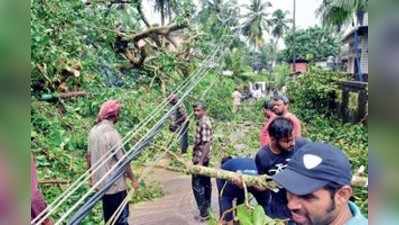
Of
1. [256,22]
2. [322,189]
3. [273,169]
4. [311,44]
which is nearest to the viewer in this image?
[322,189]

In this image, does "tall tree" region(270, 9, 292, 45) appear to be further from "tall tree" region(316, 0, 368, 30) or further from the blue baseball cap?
the blue baseball cap

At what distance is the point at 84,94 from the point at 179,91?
0.51m

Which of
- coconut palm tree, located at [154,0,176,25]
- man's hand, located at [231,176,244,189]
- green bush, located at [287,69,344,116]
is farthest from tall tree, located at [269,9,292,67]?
man's hand, located at [231,176,244,189]

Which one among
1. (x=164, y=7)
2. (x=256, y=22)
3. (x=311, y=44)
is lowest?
(x=311, y=44)

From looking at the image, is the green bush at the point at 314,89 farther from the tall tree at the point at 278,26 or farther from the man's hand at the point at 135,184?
the man's hand at the point at 135,184

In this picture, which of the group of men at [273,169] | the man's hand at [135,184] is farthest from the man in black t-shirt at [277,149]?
the man's hand at [135,184]

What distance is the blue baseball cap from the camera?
757mm

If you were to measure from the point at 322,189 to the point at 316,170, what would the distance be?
3 cm

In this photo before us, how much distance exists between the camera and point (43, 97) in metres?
2.33

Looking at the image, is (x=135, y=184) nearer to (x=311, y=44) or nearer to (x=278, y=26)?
(x=278, y=26)

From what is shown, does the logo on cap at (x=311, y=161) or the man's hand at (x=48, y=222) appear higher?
the logo on cap at (x=311, y=161)

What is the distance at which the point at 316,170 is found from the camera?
30.6 inches

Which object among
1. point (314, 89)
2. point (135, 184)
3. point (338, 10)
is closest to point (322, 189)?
point (135, 184)

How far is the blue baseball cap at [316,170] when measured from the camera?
29.8 inches
